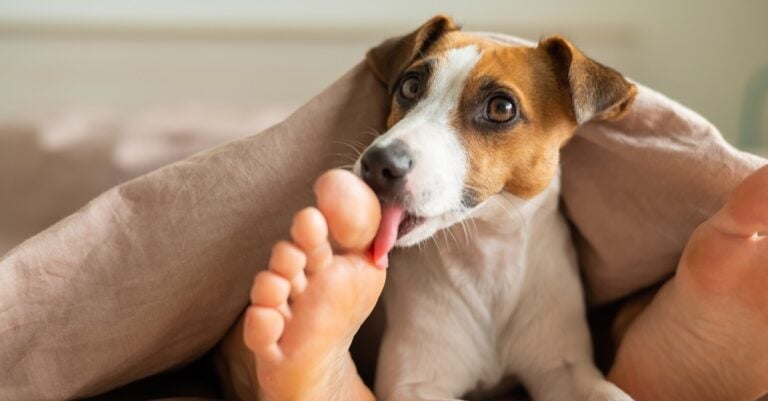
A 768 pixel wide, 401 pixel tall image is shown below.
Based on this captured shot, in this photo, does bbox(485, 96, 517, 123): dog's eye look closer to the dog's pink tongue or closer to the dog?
the dog

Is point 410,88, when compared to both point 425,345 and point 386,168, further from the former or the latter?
point 425,345

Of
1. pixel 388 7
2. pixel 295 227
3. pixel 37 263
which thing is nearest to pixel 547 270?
pixel 295 227

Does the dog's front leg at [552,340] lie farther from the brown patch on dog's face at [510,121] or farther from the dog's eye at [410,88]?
the dog's eye at [410,88]

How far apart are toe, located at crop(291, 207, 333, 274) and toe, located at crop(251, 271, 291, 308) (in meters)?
0.04

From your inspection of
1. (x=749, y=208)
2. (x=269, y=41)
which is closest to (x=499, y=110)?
(x=749, y=208)

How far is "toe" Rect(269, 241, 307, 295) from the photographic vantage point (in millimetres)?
809

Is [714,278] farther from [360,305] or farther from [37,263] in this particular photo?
[37,263]

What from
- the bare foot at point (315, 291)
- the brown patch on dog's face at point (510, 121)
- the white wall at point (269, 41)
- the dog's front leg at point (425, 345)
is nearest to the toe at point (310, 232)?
the bare foot at point (315, 291)

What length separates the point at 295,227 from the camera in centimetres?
81

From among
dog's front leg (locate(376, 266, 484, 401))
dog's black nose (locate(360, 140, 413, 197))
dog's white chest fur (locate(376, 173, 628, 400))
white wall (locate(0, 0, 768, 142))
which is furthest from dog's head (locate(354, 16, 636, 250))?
white wall (locate(0, 0, 768, 142))

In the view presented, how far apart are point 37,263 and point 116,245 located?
105 millimetres

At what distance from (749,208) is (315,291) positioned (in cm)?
52

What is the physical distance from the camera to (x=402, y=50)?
1262 millimetres

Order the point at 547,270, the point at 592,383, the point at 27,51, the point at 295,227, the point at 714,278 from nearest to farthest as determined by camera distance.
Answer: the point at 295,227 → the point at 714,278 → the point at 592,383 → the point at 547,270 → the point at 27,51
